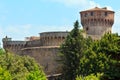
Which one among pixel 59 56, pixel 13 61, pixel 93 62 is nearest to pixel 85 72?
pixel 93 62

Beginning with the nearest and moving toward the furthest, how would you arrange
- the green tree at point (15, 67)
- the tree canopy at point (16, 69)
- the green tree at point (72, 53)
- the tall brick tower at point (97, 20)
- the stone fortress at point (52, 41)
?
the tree canopy at point (16, 69), the green tree at point (15, 67), the green tree at point (72, 53), the stone fortress at point (52, 41), the tall brick tower at point (97, 20)

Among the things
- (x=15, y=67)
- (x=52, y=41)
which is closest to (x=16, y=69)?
(x=15, y=67)

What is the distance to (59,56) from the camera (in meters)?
75.0

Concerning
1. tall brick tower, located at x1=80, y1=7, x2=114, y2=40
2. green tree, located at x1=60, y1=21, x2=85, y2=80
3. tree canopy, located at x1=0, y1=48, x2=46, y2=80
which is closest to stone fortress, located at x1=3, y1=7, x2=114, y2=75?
tall brick tower, located at x1=80, y1=7, x2=114, y2=40

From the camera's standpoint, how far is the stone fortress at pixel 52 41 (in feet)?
254

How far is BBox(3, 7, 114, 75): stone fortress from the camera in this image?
7744 cm

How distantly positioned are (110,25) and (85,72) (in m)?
32.3

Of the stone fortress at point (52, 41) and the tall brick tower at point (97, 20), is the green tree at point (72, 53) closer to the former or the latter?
the stone fortress at point (52, 41)

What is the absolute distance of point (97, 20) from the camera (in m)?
85.6

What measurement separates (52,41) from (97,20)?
9169 millimetres

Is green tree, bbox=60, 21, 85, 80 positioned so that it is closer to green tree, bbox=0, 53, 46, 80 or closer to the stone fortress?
the stone fortress

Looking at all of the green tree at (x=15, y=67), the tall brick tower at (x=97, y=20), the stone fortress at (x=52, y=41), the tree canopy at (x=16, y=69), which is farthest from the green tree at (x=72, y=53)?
the tall brick tower at (x=97, y=20)

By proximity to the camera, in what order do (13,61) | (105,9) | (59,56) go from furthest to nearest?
(105,9) < (59,56) < (13,61)

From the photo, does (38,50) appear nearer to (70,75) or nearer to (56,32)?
(56,32)
